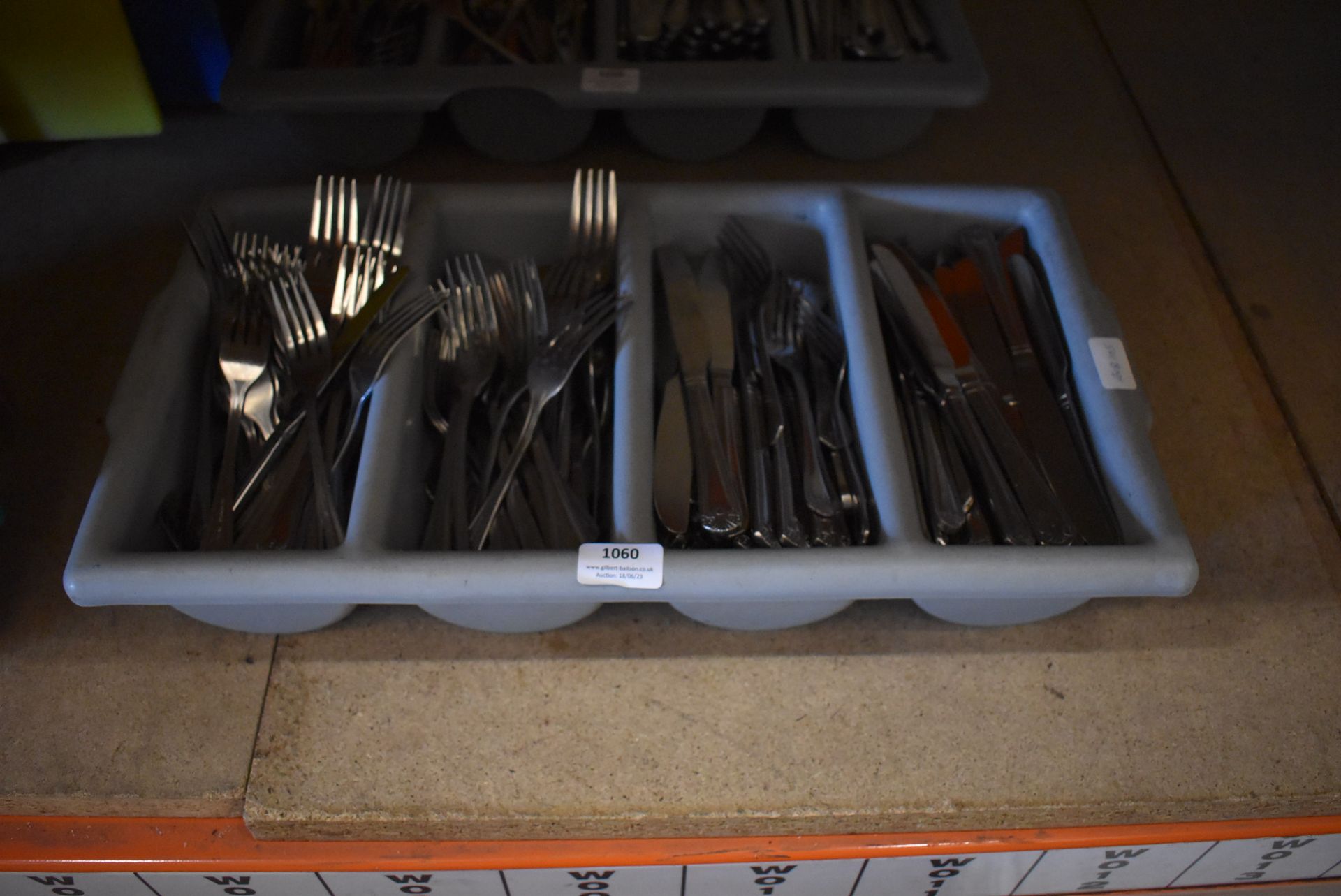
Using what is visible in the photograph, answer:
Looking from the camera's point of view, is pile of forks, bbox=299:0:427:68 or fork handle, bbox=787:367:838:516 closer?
fork handle, bbox=787:367:838:516

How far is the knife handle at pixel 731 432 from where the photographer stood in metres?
0.63

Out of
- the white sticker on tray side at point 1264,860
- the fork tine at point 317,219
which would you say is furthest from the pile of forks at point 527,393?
the white sticker on tray side at point 1264,860

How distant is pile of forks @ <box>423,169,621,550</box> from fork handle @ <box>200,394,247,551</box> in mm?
124

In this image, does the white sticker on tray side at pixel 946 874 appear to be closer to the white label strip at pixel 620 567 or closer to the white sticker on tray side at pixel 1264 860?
the white sticker on tray side at pixel 1264 860

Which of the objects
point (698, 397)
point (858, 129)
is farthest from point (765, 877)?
point (858, 129)

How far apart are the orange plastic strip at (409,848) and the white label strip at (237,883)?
0.04 ft

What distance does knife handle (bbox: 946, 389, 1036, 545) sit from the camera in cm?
62

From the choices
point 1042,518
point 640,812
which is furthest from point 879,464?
point 640,812

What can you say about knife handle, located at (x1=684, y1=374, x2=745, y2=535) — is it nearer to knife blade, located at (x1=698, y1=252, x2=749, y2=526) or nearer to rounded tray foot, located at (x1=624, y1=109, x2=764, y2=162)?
knife blade, located at (x1=698, y1=252, x2=749, y2=526)

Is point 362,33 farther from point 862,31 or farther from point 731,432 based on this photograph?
point 731,432

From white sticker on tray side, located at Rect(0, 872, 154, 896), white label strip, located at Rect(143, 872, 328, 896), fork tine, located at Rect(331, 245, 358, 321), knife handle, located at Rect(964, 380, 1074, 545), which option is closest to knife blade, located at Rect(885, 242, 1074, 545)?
knife handle, located at Rect(964, 380, 1074, 545)

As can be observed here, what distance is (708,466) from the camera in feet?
2.12

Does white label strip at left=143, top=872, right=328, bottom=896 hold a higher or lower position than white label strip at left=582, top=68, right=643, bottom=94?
lower

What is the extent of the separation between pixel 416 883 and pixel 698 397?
0.38 m
